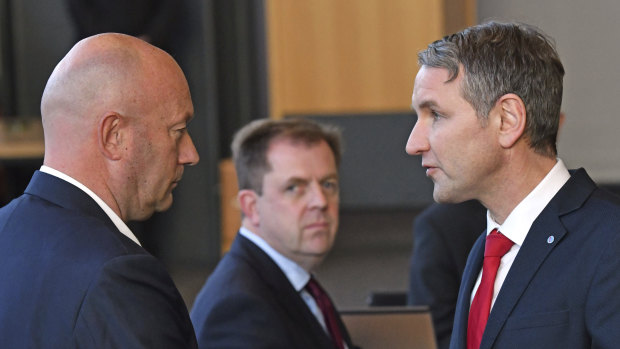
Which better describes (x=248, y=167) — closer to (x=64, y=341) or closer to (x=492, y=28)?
(x=492, y=28)

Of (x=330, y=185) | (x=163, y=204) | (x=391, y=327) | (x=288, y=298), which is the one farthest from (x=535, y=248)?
(x=330, y=185)

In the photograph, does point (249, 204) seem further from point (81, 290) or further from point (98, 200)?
point (81, 290)

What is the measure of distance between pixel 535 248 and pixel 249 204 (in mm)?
1215

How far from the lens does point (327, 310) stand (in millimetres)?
2393

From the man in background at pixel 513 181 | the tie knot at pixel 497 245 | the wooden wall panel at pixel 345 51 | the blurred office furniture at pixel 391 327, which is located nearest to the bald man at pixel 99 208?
the man in background at pixel 513 181

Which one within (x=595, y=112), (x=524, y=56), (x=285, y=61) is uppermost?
(x=524, y=56)

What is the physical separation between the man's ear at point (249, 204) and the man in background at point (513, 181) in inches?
40.0

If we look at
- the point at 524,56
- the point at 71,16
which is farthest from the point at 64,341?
the point at 71,16

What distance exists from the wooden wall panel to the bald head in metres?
4.98

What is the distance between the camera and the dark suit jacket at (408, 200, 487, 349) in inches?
107

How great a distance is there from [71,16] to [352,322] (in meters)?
4.20

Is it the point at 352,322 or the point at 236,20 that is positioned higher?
the point at 236,20

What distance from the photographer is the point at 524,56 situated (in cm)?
154

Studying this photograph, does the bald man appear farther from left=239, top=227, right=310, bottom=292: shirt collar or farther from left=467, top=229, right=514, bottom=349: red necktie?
left=239, top=227, right=310, bottom=292: shirt collar
